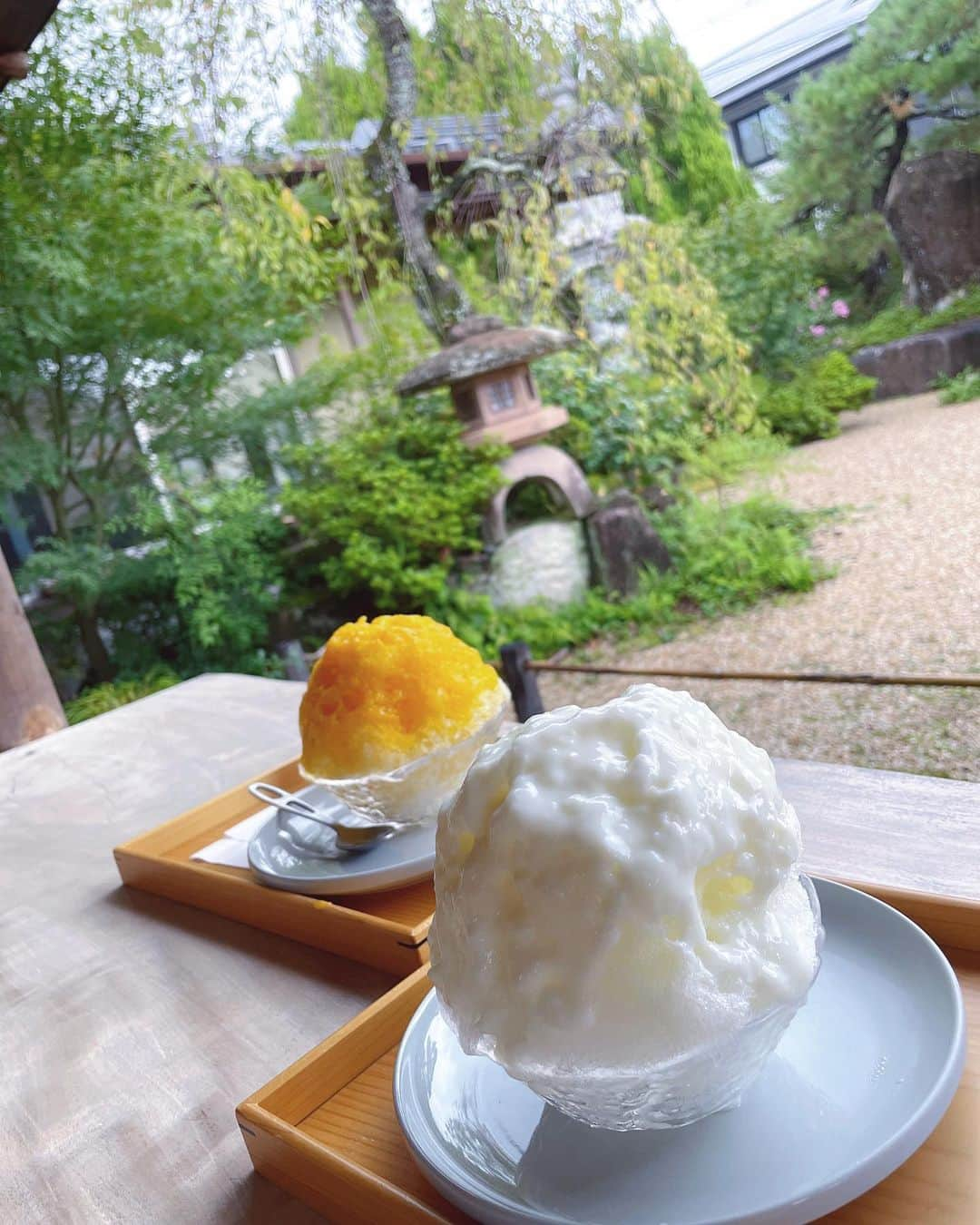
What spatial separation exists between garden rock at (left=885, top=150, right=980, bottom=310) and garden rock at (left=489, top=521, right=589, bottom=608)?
1504mm

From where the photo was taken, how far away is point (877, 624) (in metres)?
2.30

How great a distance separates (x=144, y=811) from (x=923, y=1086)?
0.90 meters

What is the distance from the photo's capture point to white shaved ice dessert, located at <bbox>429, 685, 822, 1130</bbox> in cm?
34

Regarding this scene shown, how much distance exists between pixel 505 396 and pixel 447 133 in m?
0.94

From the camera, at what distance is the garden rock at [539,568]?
362cm

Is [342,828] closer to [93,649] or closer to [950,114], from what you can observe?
[950,114]

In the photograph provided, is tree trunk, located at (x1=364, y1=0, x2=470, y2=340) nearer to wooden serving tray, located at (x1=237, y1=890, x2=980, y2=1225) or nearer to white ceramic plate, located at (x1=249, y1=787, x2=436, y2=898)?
white ceramic plate, located at (x1=249, y1=787, x2=436, y2=898)

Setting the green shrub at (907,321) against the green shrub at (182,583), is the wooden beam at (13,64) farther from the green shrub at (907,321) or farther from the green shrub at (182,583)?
the green shrub at (907,321)

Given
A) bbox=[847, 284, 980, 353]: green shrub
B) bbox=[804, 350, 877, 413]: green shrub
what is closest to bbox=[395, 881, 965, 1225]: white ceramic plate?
bbox=[847, 284, 980, 353]: green shrub

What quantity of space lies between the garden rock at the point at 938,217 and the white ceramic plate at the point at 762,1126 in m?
2.07

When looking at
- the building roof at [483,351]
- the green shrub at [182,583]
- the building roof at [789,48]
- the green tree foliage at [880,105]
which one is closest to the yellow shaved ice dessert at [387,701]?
the building roof at [789,48]

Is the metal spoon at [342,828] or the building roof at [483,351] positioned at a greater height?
the building roof at [483,351]

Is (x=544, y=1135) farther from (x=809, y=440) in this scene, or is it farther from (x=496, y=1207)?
(x=809, y=440)

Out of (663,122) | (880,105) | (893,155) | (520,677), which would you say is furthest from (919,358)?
(520,677)
